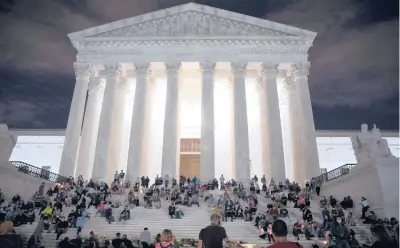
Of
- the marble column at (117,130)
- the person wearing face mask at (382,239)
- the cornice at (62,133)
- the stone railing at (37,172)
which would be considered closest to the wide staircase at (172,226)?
the stone railing at (37,172)

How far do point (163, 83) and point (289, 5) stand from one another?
14.6 meters

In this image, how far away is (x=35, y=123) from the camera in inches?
1758

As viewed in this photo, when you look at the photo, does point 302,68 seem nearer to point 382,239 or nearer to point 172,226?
point 172,226

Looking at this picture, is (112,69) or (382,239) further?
(112,69)

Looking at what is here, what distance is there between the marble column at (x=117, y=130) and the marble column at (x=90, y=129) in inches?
77.8

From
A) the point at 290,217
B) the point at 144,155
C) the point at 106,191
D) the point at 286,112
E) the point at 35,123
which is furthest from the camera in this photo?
the point at 35,123

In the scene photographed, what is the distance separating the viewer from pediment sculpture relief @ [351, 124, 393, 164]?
55.1 ft

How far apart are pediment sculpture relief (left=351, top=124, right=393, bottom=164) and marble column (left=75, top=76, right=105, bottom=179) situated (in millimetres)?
21755

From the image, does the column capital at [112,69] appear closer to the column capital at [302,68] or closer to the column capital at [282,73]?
the column capital at [282,73]

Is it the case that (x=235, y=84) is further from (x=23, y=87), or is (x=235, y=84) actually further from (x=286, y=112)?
(x=23, y=87)

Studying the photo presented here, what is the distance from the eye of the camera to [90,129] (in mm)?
30828

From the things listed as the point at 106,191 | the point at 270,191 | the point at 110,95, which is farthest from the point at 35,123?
the point at 270,191

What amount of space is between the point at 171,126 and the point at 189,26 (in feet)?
33.5

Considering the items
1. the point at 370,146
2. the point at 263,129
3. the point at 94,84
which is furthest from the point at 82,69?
the point at 370,146
